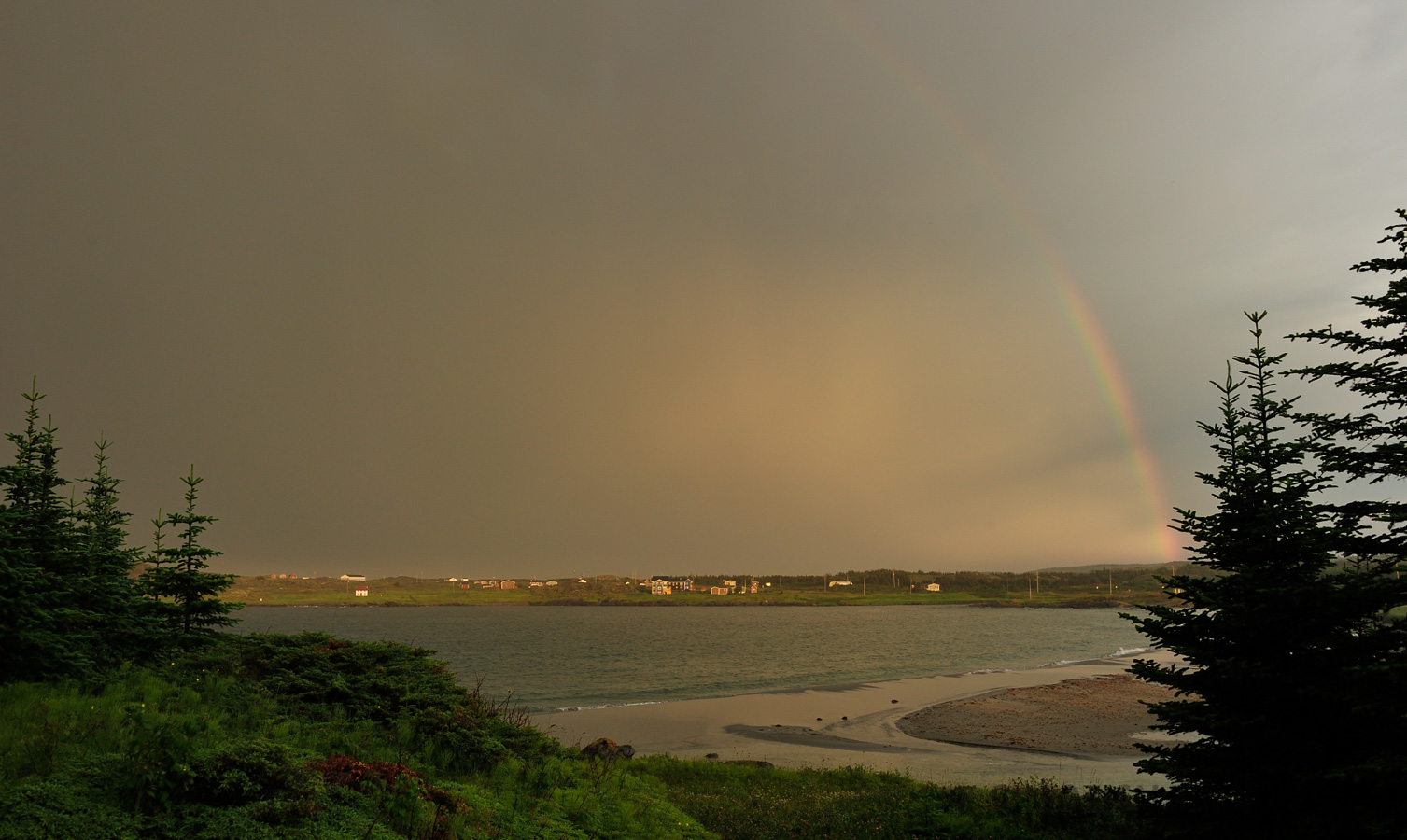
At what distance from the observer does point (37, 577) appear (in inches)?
629

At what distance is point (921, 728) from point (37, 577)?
1748 inches

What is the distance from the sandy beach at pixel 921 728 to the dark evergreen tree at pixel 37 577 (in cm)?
1710

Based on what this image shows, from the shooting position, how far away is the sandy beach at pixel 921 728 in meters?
34.3

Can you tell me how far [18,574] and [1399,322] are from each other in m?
26.4

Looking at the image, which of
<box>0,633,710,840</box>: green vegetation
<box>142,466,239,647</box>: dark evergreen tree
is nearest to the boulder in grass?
<box>0,633,710,840</box>: green vegetation

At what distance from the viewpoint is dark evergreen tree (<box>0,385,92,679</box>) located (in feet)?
49.3

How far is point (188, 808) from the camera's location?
8773 mm

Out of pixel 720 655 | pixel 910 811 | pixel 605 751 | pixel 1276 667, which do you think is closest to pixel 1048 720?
pixel 605 751

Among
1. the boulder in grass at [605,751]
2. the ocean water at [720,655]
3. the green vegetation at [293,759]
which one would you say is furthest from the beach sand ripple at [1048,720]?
the green vegetation at [293,759]

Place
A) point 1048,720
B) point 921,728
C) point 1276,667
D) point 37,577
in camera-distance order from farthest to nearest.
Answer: point 1048,720
point 921,728
point 37,577
point 1276,667

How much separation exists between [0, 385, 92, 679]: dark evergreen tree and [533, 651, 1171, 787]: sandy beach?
Answer: 17097 mm

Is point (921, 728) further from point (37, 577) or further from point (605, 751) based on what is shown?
point (37, 577)

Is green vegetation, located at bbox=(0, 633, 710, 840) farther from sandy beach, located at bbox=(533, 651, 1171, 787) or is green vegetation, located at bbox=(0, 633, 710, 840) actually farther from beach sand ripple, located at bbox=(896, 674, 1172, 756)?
beach sand ripple, located at bbox=(896, 674, 1172, 756)

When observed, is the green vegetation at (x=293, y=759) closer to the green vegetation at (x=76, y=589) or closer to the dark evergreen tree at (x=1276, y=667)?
the green vegetation at (x=76, y=589)
